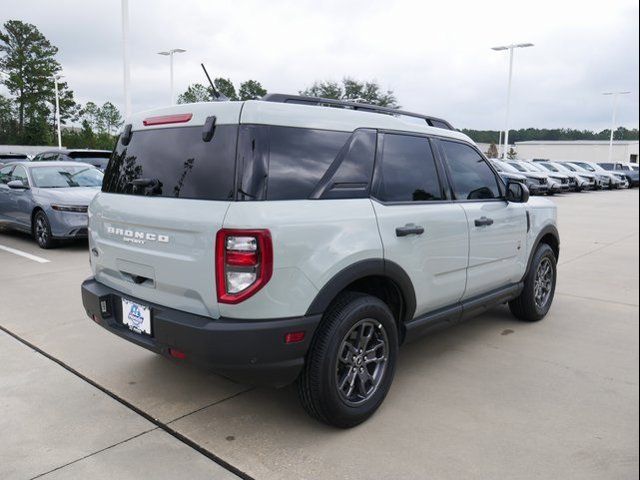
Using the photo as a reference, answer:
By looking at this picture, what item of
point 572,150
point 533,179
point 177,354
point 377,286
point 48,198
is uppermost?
point 572,150

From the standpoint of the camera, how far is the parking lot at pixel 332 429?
2729 millimetres

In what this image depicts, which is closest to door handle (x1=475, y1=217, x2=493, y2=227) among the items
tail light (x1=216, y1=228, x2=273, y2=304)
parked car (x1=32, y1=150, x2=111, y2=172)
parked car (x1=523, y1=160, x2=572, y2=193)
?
tail light (x1=216, y1=228, x2=273, y2=304)

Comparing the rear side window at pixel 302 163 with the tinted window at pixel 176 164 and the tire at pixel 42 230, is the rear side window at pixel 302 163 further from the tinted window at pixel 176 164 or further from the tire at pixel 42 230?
the tire at pixel 42 230

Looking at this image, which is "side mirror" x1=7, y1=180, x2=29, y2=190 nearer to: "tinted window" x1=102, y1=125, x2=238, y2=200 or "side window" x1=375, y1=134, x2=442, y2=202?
"tinted window" x1=102, y1=125, x2=238, y2=200

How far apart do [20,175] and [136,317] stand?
7843mm

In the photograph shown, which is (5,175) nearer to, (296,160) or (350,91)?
(296,160)

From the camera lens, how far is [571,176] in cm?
2545

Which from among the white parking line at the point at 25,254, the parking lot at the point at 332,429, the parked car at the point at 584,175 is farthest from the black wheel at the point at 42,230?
the parked car at the point at 584,175

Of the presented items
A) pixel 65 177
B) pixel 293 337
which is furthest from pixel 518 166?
pixel 293 337

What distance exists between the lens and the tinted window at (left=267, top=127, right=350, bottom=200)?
2.74 m

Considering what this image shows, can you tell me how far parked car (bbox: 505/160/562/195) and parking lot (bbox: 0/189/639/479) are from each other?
18915 mm

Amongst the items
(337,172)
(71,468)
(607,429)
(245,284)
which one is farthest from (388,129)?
(71,468)

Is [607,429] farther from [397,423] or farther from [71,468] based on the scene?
[71,468]

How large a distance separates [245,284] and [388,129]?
1.51 metres
